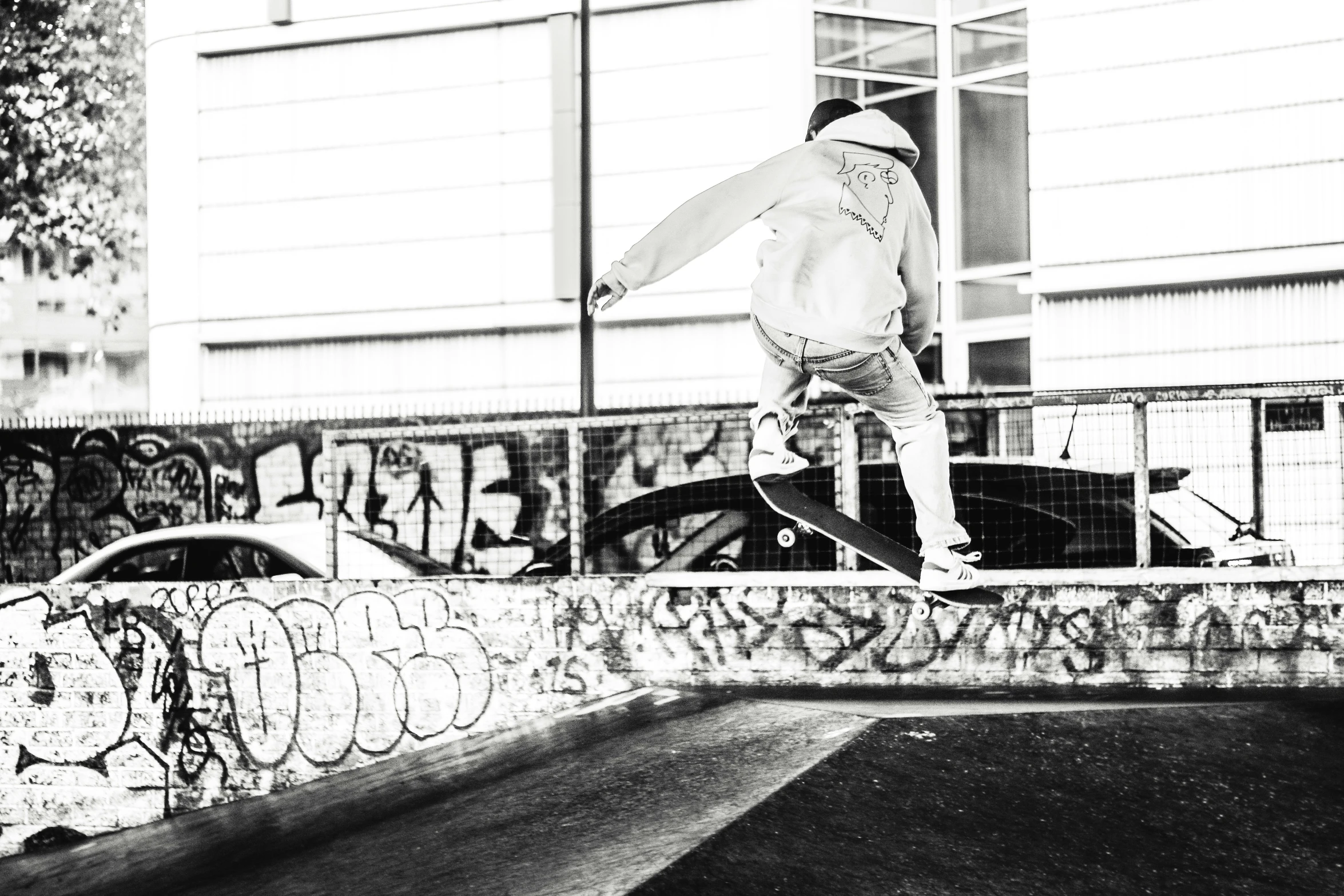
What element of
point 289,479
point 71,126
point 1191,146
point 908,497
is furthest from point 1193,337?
point 71,126

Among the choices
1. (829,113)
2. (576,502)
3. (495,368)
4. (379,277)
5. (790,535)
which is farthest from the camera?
(379,277)

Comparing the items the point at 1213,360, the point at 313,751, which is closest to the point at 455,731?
the point at 313,751

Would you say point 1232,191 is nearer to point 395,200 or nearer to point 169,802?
point 395,200

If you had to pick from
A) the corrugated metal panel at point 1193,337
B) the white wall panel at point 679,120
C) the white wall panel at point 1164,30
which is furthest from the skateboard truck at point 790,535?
the white wall panel at point 1164,30

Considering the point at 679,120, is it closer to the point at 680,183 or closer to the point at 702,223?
the point at 680,183

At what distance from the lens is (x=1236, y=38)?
12.6 metres

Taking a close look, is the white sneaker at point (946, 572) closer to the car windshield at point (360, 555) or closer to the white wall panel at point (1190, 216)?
the car windshield at point (360, 555)

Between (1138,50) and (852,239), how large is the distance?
9.24 meters

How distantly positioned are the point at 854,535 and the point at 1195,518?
9.88 feet

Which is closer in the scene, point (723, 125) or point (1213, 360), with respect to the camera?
point (1213, 360)

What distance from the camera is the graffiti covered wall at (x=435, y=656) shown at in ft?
23.6

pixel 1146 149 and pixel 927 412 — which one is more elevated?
pixel 1146 149

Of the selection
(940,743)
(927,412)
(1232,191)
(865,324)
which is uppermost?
(1232,191)

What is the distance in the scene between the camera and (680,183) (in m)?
14.8
